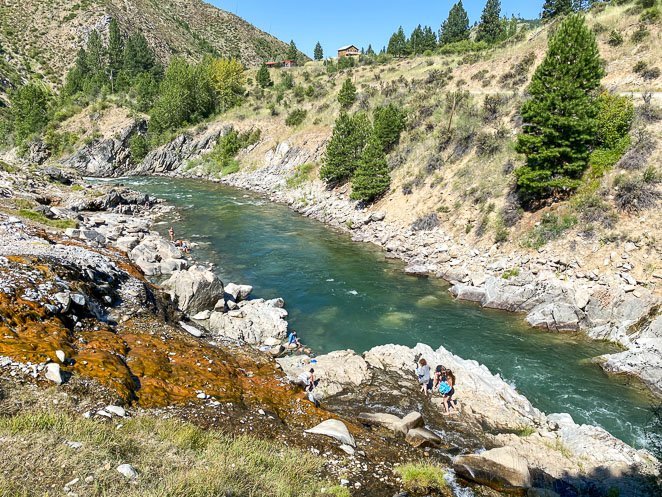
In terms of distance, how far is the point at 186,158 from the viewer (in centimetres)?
8344

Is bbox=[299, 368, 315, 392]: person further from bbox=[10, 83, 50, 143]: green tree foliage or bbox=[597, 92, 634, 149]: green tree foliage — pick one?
bbox=[10, 83, 50, 143]: green tree foliage

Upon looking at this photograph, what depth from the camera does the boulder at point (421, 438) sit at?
12337 mm

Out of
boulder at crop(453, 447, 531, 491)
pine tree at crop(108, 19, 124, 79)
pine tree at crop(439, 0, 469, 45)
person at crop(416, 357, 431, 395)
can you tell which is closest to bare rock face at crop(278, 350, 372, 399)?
person at crop(416, 357, 431, 395)

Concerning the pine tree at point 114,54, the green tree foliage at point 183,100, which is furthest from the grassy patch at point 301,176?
the pine tree at point 114,54

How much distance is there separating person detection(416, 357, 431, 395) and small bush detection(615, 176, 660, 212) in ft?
64.7

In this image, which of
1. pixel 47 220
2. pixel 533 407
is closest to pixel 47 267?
pixel 47 220

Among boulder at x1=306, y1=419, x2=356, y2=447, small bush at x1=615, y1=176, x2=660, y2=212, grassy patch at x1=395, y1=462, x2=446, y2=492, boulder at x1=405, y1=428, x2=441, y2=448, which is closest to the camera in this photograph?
grassy patch at x1=395, y1=462, x2=446, y2=492

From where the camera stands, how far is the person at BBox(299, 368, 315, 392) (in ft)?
51.6

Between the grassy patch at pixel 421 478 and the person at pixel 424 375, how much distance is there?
646 centimetres

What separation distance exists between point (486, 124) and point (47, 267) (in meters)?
42.5

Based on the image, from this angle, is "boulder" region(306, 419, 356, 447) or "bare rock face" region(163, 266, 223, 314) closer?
"boulder" region(306, 419, 356, 447)

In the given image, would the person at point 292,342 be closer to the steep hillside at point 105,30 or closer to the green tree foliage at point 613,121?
the green tree foliage at point 613,121

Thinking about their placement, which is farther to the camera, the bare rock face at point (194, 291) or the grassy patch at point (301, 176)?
the grassy patch at point (301, 176)

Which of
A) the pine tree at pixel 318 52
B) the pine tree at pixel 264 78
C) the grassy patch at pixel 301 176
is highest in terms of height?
the pine tree at pixel 318 52
